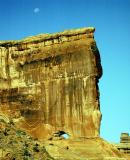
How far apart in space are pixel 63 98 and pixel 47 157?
28.4ft

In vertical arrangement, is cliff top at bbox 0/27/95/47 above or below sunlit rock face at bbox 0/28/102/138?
above

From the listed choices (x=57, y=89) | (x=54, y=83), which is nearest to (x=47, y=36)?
(x=54, y=83)

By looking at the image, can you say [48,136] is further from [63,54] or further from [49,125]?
[63,54]

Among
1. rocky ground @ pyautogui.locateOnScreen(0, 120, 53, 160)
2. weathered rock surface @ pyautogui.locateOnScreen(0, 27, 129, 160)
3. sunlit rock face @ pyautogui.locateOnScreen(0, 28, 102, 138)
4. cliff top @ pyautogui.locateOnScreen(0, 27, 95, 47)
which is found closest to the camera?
rocky ground @ pyautogui.locateOnScreen(0, 120, 53, 160)

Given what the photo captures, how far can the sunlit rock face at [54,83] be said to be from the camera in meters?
32.7

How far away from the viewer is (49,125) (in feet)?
110

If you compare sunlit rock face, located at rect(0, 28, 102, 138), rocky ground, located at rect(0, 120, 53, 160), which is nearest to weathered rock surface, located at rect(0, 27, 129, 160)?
sunlit rock face, located at rect(0, 28, 102, 138)

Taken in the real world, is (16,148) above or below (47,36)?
below

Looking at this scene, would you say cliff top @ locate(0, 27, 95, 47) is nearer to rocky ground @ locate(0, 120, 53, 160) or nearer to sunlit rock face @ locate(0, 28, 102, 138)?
sunlit rock face @ locate(0, 28, 102, 138)

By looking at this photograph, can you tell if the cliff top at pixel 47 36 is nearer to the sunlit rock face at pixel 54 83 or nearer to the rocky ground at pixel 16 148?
the sunlit rock face at pixel 54 83

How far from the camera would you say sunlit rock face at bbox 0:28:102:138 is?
107 feet

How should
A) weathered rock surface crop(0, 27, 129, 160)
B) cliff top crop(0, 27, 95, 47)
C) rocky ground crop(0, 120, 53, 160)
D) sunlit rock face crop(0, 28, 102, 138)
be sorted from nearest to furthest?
rocky ground crop(0, 120, 53, 160)
weathered rock surface crop(0, 27, 129, 160)
sunlit rock face crop(0, 28, 102, 138)
cliff top crop(0, 27, 95, 47)

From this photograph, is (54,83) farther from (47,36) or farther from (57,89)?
(47,36)

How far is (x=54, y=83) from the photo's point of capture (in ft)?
112
